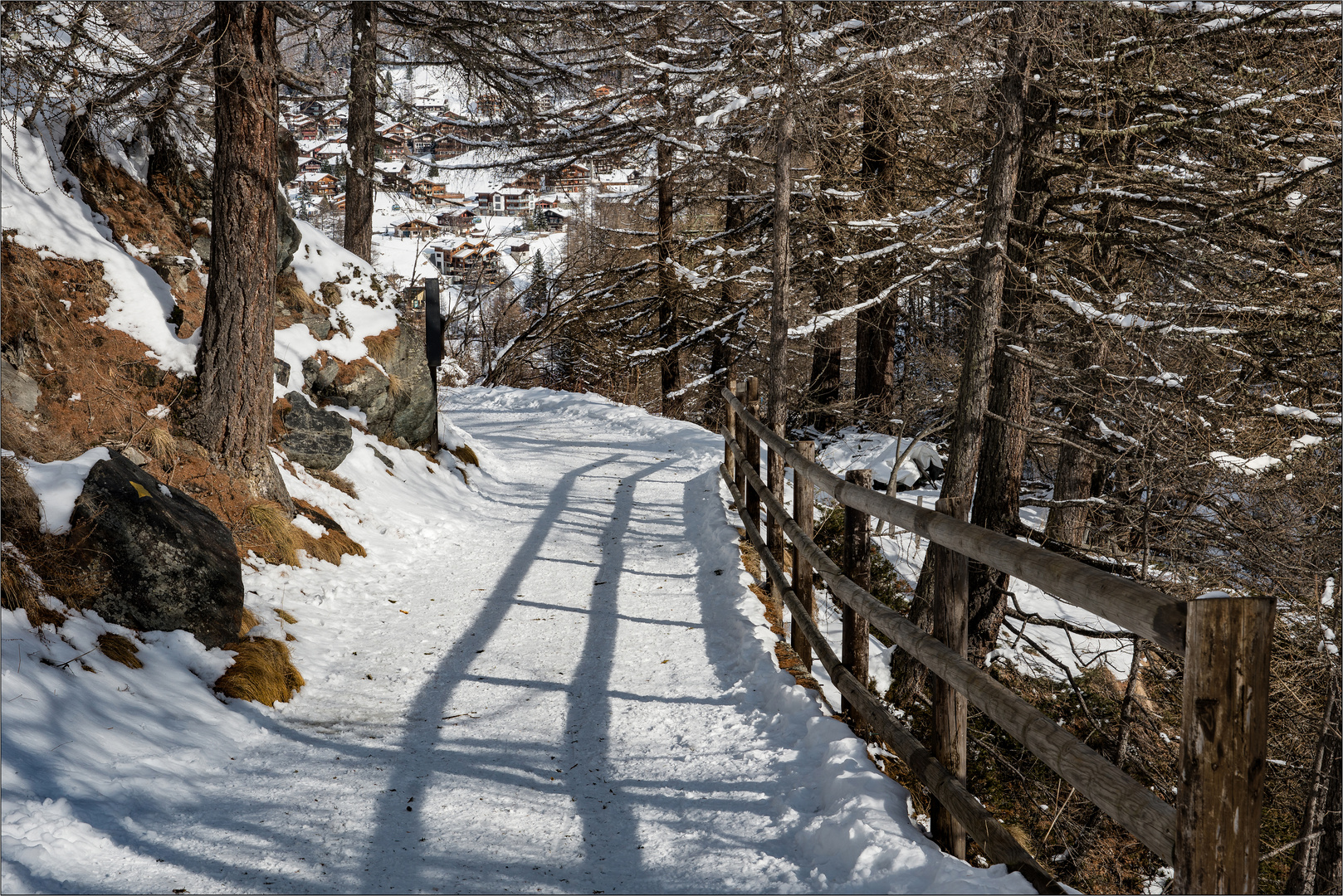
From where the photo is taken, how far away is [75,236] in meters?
6.69

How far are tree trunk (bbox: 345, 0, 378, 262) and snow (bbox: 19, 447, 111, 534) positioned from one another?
27.3 feet

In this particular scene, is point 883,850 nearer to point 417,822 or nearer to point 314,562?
point 417,822

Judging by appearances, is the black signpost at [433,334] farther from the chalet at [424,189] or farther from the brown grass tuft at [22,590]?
the brown grass tuft at [22,590]

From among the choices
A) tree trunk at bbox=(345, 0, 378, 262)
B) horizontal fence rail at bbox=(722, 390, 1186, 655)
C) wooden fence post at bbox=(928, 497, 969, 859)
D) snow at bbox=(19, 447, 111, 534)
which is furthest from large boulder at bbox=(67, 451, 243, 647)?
tree trunk at bbox=(345, 0, 378, 262)

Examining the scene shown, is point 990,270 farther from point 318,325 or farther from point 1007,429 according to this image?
point 318,325

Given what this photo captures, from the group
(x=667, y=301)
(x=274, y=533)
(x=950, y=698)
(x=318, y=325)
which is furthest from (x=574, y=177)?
(x=950, y=698)

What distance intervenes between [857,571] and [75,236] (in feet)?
22.5

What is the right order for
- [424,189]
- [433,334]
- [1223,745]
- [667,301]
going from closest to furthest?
[1223,745] → [433,334] → [424,189] → [667,301]

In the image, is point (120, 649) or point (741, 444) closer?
point (120, 649)

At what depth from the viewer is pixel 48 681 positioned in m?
3.57

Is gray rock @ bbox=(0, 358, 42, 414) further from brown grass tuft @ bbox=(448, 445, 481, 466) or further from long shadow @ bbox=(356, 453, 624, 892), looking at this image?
brown grass tuft @ bbox=(448, 445, 481, 466)

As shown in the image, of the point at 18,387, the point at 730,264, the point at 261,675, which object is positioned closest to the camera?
the point at 261,675

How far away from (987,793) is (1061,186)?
628 centimetres

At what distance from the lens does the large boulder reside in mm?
4301
